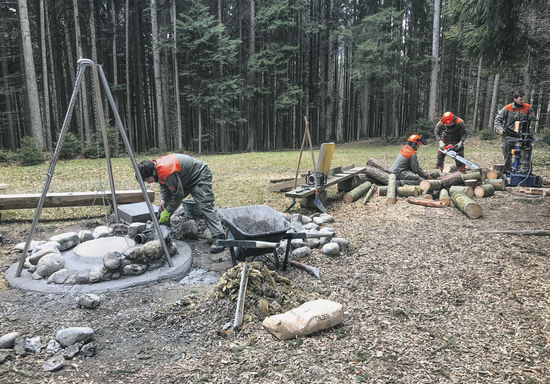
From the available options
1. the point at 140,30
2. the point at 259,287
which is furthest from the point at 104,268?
the point at 140,30

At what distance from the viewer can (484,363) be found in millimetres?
2680

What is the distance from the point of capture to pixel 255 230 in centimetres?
466

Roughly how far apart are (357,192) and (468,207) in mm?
2437

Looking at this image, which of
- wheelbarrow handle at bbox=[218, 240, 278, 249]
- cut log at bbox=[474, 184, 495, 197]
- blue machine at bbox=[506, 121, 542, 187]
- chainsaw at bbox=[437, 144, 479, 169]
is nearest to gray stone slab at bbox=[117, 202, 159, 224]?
wheelbarrow handle at bbox=[218, 240, 278, 249]

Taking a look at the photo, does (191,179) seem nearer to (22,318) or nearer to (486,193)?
(22,318)

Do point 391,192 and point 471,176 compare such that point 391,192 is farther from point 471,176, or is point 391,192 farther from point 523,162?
point 523,162

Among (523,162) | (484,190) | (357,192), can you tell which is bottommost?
(357,192)

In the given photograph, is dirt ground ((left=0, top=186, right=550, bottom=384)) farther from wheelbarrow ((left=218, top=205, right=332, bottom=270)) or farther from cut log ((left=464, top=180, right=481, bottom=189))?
cut log ((left=464, top=180, right=481, bottom=189))

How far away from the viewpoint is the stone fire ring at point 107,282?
3.88 meters

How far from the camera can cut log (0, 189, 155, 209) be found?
21.5ft

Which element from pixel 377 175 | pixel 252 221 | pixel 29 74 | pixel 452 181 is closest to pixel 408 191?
pixel 452 181

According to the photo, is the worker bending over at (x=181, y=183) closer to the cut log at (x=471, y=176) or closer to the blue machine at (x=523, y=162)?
the cut log at (x=471, y=176)

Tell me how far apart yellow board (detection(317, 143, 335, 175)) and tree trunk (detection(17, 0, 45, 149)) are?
1353 cm

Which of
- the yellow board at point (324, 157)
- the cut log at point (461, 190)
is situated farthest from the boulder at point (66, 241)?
the cut log at point (461, 190)
